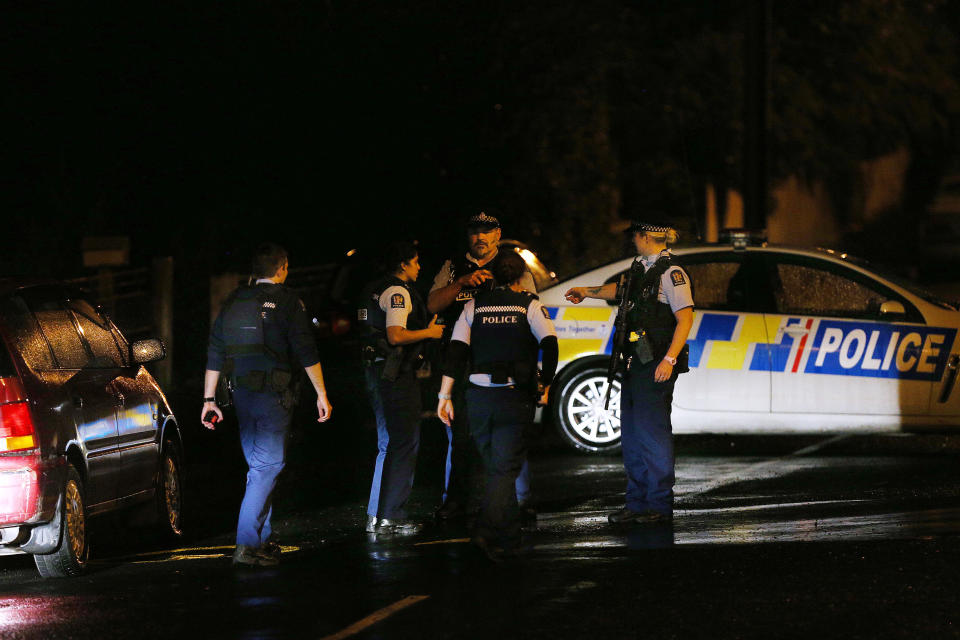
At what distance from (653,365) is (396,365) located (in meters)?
1.45

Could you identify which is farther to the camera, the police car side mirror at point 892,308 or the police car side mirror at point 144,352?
the police car side mirror at point 892,308

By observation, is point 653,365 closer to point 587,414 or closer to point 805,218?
point 587,414

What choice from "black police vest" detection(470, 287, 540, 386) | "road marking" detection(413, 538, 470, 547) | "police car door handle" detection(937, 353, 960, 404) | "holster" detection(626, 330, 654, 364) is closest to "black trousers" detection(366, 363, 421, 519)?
"road marking" detection(413, 538, 470, 547)

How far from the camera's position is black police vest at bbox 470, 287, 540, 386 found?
8344 mm

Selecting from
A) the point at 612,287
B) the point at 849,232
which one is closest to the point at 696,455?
the point at 612,287

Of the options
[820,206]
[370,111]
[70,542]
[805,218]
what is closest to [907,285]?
[70,542]

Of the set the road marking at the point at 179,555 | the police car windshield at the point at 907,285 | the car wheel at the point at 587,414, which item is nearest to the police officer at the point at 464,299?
the road marking at the point at 179,555

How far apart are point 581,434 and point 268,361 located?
4599 mm

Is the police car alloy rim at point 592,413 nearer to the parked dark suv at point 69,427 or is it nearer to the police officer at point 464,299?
the police officer at point 464,299

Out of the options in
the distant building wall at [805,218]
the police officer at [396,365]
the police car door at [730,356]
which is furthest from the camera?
the distant building wall at [805,218]

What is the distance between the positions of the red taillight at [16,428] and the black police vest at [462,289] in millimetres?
2451

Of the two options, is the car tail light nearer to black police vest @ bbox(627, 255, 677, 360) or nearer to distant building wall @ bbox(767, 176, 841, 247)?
black police vest @ bbox(627, 255, 677, 360)

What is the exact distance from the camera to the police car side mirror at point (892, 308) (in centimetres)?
1212

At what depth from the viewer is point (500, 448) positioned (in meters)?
8.38
